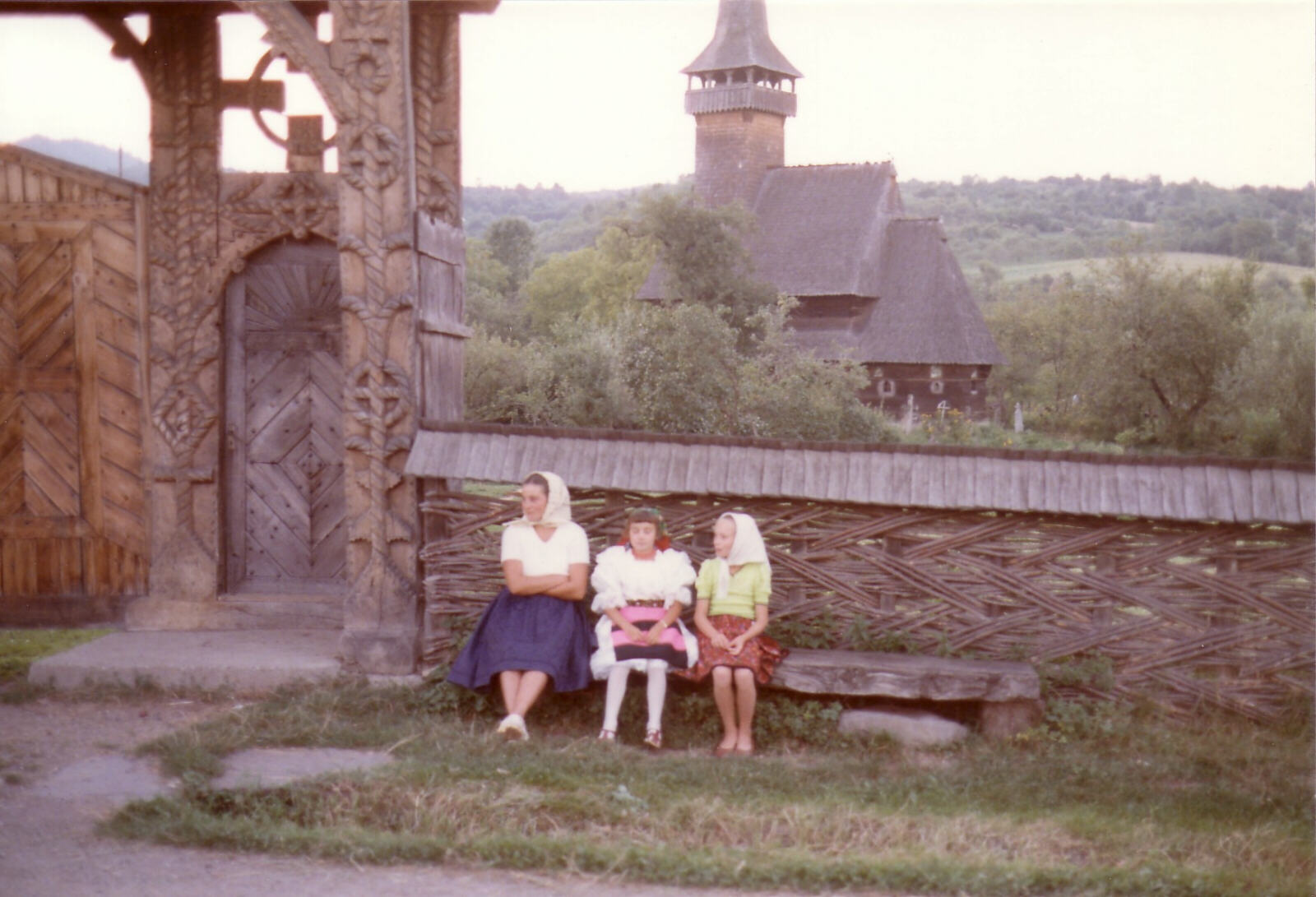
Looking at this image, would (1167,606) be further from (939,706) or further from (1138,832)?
(1138,832)

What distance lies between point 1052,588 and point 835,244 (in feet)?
110

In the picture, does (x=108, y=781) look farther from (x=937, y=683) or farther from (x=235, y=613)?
(x=937, y=683)

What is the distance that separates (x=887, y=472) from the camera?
24.3 feet

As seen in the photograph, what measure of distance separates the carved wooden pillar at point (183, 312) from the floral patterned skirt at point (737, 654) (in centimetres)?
408

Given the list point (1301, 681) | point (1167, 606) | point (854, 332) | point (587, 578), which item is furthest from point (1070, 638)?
point (854, 332)

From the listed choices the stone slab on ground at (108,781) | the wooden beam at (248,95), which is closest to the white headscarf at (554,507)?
the stone slab on ground at (108,781)

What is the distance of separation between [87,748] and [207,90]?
476 cm

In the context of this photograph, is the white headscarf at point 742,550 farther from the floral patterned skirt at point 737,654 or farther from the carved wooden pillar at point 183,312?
the carved wooden pillar at point 183,312

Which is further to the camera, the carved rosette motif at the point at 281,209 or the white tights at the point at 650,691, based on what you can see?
the carved rosette motif at the point at 281,209

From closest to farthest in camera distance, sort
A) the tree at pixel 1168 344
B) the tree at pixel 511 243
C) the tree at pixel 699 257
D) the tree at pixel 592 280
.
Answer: the tree at pixel 1168 344
the tree at pixel 699 257
the tree at pixel 592 280
the tree at pixel 511 243

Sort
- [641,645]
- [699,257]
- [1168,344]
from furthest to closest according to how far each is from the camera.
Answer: [699,257], [1168,344], [641,645]

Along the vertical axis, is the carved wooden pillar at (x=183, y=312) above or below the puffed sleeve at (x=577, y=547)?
above

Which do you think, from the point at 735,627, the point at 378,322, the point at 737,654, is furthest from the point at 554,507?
the point at 378,322

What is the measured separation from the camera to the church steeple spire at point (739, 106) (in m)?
43.7
